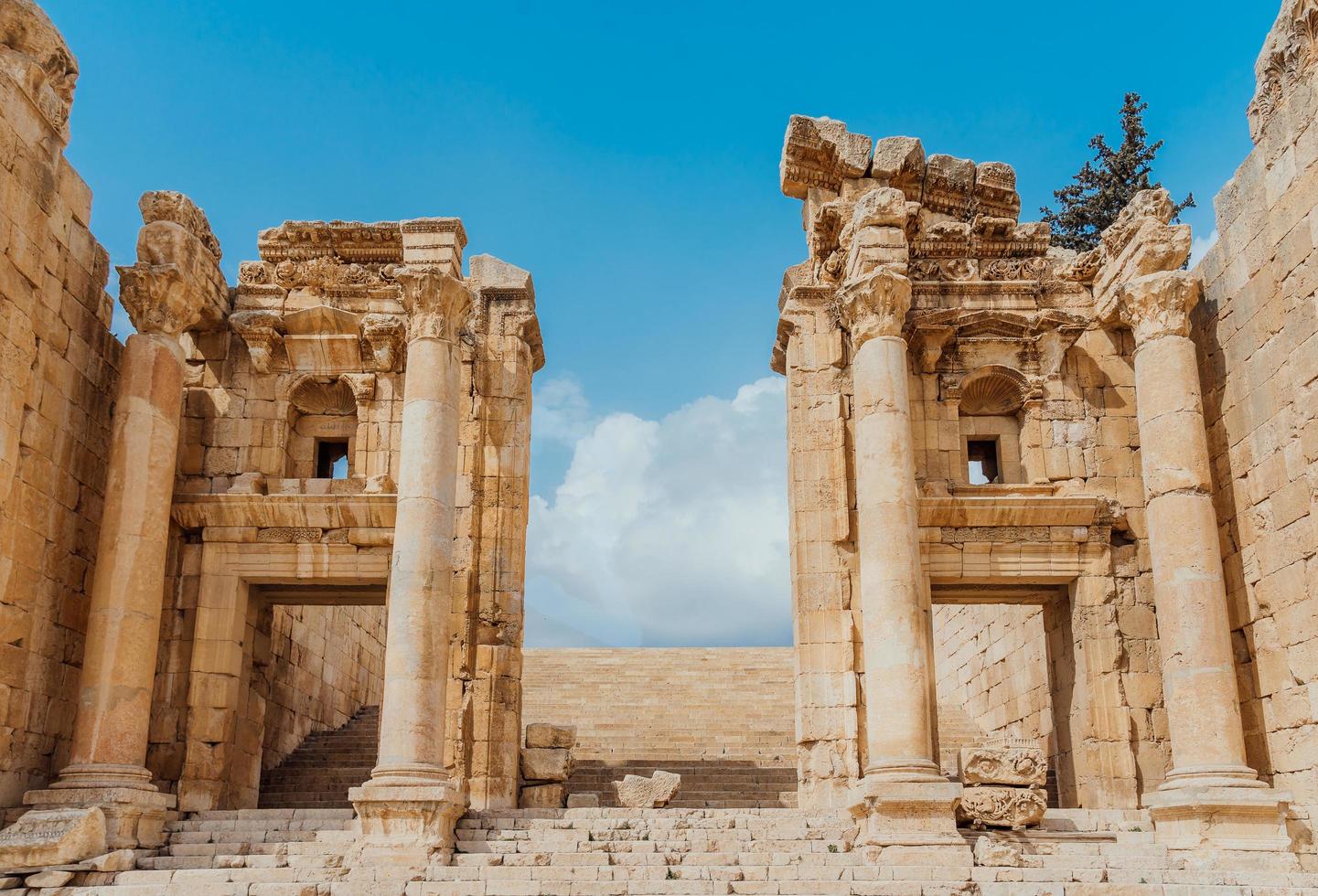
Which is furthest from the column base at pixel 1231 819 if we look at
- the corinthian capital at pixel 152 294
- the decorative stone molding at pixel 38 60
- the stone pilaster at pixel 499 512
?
the decorative stone molding at pixel 38 60

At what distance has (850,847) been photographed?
42.4 feet

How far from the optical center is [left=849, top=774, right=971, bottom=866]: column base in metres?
12.5

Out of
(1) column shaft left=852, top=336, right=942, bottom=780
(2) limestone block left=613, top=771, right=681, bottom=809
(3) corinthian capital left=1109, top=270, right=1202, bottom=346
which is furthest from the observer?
(3) corinthian capital left=1109, top=270, right=1202, bottom=346

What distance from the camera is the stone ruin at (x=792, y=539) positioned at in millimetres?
12852

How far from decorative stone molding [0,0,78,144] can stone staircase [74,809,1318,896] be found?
8.28 metres

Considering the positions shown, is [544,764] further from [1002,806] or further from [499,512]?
[1002,806]

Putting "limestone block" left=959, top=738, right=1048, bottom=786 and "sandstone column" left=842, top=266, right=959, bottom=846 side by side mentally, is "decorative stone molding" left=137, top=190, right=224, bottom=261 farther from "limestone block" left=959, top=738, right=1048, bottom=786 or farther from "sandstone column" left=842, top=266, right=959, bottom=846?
"limestone block" left=959, top=738, right=1048, bottom=786

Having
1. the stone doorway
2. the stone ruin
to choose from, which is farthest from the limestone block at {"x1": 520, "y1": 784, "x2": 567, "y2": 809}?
the stone doorway

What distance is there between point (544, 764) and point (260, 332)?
682 cm

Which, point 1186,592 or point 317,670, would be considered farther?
point 317,670

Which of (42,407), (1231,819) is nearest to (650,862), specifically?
(1231,819)

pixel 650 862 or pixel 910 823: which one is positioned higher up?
pixel 910 823

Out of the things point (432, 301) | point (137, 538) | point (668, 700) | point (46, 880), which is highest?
point (432, 301)

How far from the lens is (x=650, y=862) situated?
1229 cm
